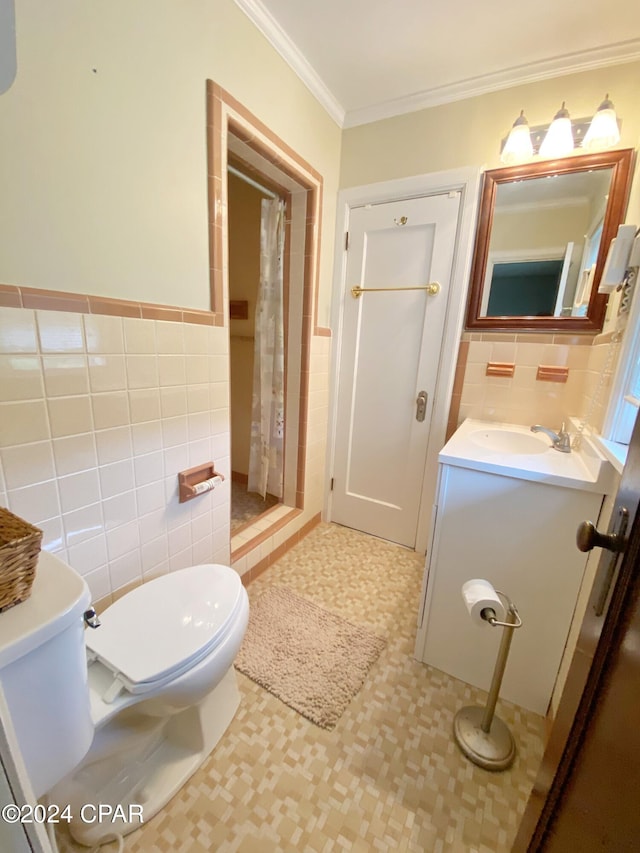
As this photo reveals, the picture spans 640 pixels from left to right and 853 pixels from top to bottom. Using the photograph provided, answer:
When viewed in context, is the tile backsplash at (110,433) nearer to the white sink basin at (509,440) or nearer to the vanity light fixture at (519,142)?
the white sink basin at (509,440)

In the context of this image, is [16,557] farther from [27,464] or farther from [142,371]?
[142,371]

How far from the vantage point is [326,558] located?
1.95m

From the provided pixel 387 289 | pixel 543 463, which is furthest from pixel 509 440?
pixel 387 289

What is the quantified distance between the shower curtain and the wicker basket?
1553 millimetres

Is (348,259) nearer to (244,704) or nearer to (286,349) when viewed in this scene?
(286,349)

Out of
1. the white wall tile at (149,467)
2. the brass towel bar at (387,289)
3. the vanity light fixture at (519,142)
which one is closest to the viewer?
the white wall tile at (149,467)

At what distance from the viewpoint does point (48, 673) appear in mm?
560

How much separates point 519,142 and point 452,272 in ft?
1.79

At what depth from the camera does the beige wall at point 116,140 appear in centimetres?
77

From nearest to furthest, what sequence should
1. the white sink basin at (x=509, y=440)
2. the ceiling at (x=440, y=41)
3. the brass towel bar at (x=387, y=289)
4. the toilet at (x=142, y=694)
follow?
the toilet at (x=142, y=694) → the ceiling at (x=440, y=41) → the white sink basin at (x=509, y=440) → the brass towel bar at (x=387, y=289)

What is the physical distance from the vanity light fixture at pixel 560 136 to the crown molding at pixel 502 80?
0.16 meters

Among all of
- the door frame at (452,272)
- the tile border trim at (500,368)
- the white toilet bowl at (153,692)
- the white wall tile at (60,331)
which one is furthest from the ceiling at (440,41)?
the white toilet bowl at (153,692)

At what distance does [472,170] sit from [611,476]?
1528mm

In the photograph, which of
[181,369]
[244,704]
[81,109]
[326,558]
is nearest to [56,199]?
[81,109]
